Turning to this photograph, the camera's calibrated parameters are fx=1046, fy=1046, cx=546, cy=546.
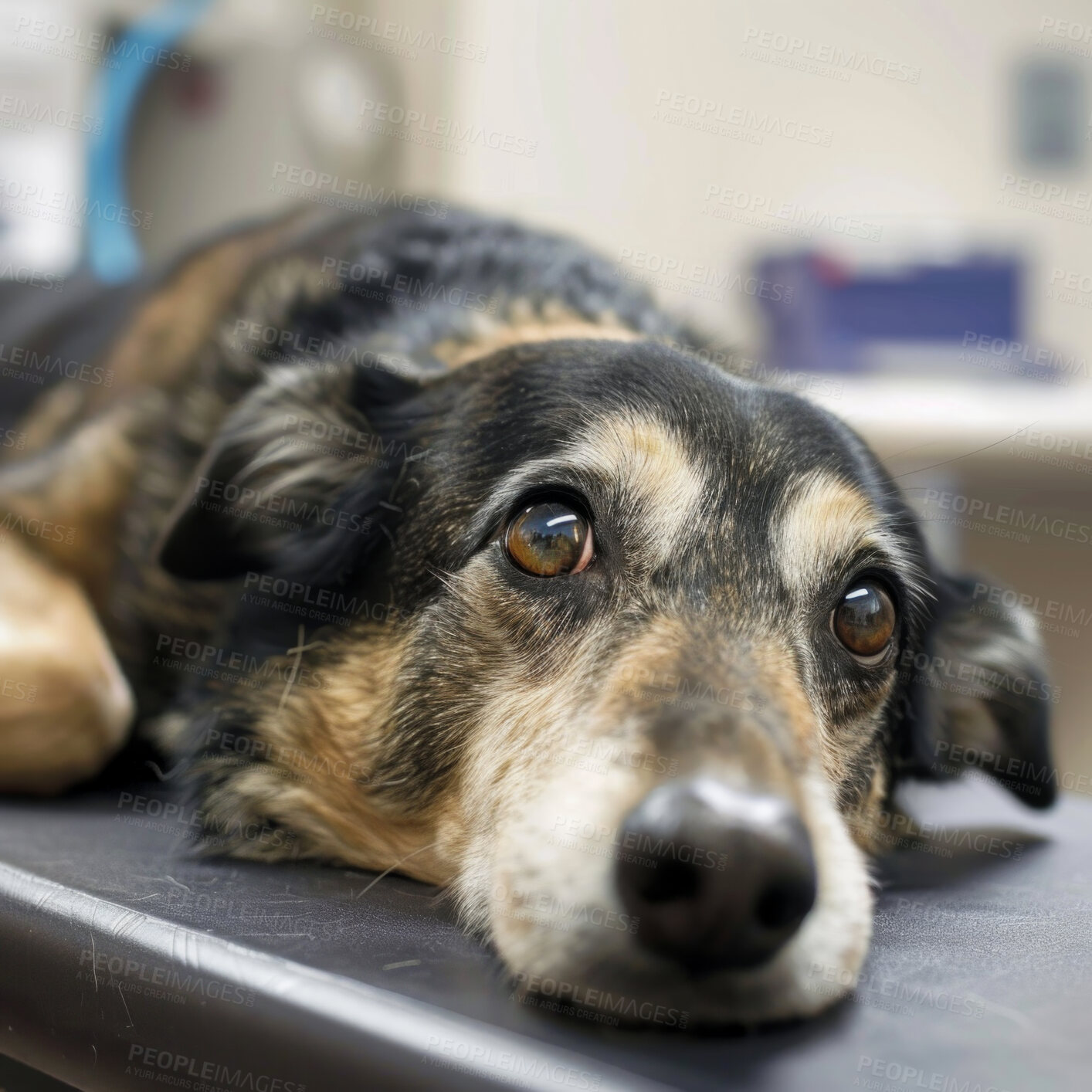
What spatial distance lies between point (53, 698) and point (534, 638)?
75 cm

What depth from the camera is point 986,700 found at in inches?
66.9

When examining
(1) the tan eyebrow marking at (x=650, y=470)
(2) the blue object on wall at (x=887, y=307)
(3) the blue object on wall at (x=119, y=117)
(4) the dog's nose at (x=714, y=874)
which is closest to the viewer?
(4) the dog's nose at (x=714, y=874)

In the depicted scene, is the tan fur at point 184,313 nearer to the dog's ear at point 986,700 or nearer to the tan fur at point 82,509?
the tan fur at point 82,509

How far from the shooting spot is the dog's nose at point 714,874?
80 cm

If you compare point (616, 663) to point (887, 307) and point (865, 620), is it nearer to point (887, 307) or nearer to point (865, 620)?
point (865, 620)

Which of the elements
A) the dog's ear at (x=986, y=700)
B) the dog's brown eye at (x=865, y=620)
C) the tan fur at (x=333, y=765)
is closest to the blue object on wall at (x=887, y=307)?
the dog's ear at (x=986, y=700)

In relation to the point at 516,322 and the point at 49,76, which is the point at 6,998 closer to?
the point at 516,322

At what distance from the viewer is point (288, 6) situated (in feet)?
14.7

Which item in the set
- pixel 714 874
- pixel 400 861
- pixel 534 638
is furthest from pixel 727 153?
pixel 714 874

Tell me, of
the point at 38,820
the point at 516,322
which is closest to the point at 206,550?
the point at 38,820

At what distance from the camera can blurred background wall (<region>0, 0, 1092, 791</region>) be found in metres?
3.60

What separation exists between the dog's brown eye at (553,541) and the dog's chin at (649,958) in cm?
40

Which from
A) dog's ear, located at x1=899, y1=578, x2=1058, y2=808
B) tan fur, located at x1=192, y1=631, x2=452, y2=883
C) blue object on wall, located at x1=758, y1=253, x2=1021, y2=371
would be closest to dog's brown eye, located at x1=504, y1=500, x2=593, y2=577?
tan fur, located at x1=192, y1=631, x2=452, y2=883

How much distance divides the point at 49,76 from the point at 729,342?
359 cm
